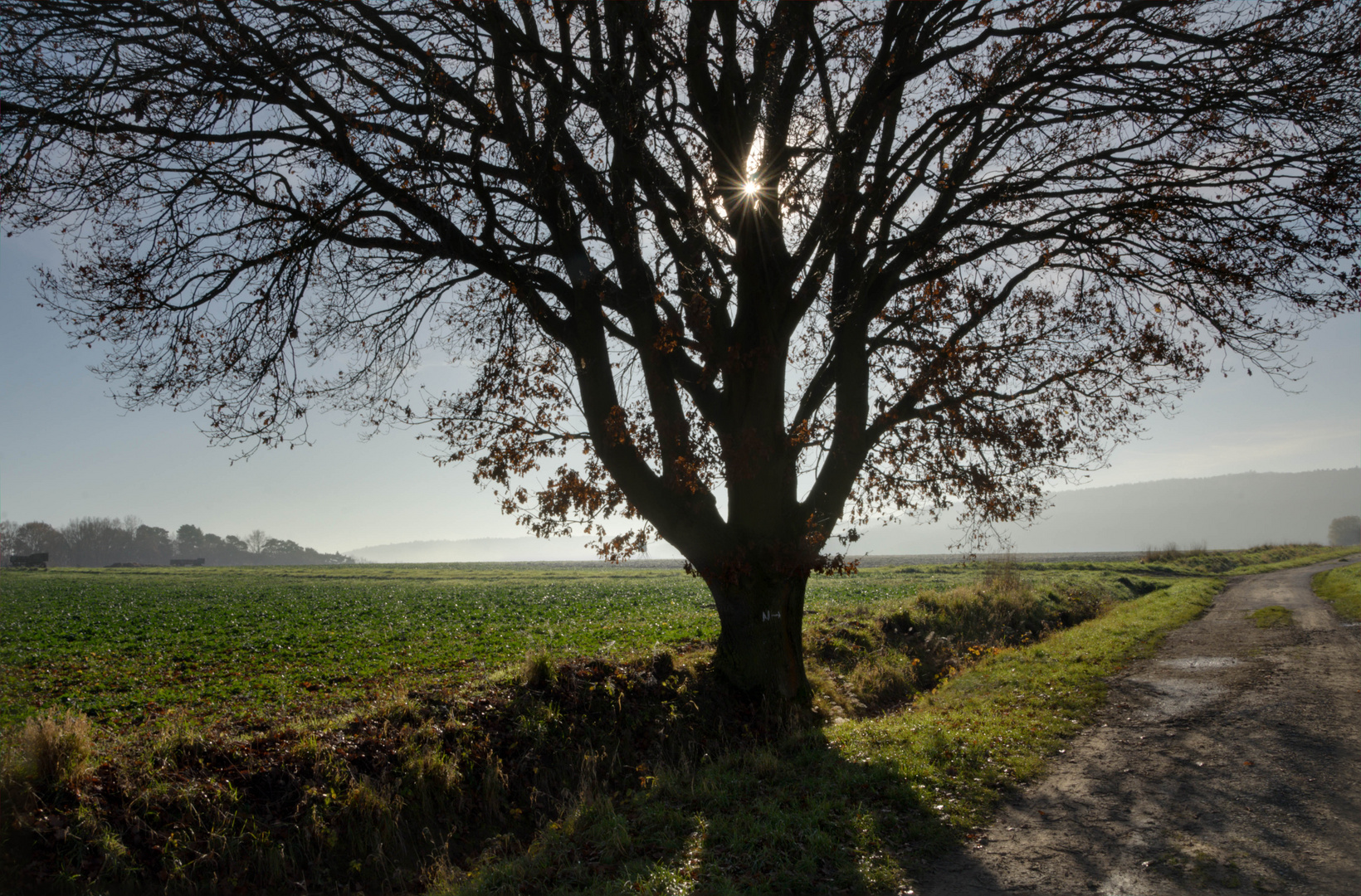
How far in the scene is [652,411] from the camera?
1006 cm

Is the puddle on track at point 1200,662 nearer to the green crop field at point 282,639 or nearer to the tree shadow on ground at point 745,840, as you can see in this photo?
the tree shadow on ground at point 745,840

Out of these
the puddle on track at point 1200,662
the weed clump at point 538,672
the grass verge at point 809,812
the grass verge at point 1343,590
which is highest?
the weed clump at point 538,672

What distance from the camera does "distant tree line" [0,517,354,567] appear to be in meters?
102

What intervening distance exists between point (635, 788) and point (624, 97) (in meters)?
8.60

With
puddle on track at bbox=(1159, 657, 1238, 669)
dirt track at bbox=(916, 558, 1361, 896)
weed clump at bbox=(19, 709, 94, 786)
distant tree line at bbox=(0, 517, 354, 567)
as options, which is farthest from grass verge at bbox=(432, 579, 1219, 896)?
distant tree line at bbox=(0, 517, 354, 567)

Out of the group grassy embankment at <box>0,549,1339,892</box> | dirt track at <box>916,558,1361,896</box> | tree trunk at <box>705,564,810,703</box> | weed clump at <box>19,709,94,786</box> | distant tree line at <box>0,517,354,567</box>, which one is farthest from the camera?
distant tree line at <box>0,517,354,567</box>

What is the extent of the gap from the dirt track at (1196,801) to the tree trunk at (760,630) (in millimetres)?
3856

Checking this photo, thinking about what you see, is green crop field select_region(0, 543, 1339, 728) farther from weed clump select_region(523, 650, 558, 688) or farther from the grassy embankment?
weed clump select_region(523, 650, 558, 688)

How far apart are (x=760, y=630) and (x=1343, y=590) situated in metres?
25.5

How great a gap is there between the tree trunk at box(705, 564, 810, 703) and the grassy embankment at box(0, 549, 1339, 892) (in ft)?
1.58

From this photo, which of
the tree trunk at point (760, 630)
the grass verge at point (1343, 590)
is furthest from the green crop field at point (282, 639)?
the grass verge at point (1343, 590)

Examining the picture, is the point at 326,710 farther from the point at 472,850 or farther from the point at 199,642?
the point at 199,642

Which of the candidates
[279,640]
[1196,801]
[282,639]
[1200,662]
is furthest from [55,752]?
[1200,662]

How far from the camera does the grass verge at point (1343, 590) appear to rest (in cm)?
1847
